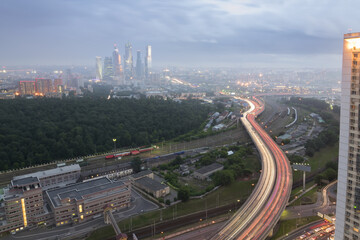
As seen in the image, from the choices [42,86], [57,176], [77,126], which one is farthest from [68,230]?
[42,86]

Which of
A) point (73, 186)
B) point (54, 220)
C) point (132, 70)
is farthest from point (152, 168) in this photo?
point (132, 70)

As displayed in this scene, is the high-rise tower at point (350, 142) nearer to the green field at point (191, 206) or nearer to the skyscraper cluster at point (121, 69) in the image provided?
the green field at point (191, 206)

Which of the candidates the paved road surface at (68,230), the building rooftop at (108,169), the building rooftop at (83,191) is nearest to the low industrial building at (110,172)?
the building rooftop at (108,169)

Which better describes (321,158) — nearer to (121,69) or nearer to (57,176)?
(57,176)

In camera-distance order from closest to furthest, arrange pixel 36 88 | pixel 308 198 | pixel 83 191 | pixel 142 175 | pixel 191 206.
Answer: pixel 83 191 < pixel 191 206 < pixel 308 198 < pixel 142 175 < pixel 36 88

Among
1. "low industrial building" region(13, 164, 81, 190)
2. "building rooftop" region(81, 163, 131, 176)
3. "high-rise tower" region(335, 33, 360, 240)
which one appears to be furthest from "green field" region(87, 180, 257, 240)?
"high-rise tower" region(335, 33, 360, 240)

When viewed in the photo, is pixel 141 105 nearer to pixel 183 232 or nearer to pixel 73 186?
pixel 73 186
